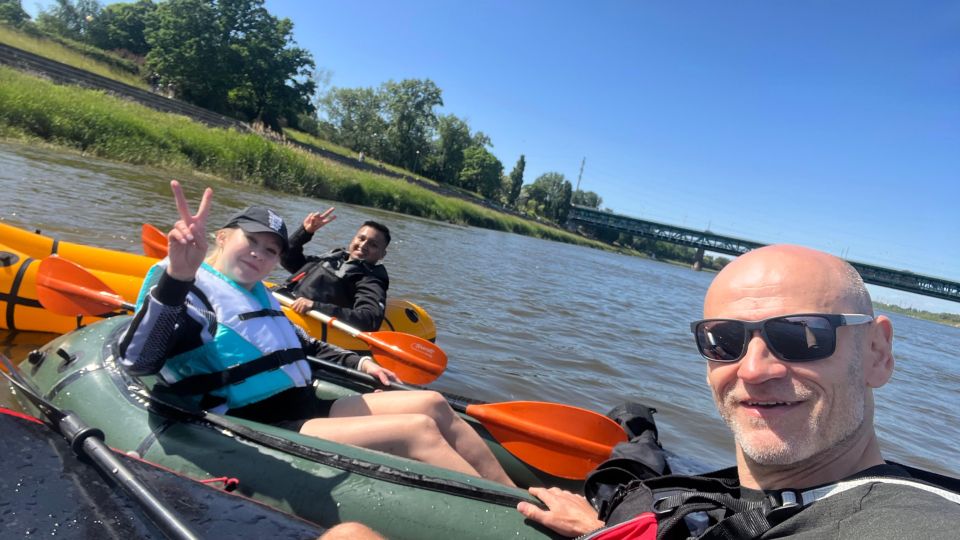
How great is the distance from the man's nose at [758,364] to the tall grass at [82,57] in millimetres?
35242

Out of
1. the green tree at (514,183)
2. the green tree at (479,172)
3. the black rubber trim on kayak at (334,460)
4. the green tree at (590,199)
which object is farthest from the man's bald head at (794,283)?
the green tree at (590,199)

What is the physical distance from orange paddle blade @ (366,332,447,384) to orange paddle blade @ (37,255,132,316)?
5.51 ft

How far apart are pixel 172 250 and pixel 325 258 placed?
10.5 ft

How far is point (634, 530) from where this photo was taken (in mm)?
1537

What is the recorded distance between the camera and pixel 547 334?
805 cm

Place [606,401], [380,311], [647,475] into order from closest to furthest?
[647,475]
[380,311]
[606,401]

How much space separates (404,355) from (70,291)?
2156 millimetres

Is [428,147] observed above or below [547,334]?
above

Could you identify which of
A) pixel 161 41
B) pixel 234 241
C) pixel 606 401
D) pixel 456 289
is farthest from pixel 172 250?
pixel 161 41

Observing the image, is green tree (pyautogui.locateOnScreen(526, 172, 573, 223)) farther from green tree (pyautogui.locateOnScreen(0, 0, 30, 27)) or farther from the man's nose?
the man's nose

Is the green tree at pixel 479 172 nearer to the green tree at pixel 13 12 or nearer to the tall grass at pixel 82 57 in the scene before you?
the tall grass at pixel 82 57

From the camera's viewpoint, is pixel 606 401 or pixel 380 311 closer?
pixel 380 311

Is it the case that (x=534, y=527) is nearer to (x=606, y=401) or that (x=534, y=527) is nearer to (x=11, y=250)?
(x=606, y=401)

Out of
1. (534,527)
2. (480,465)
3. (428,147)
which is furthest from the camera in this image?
(428,147)
